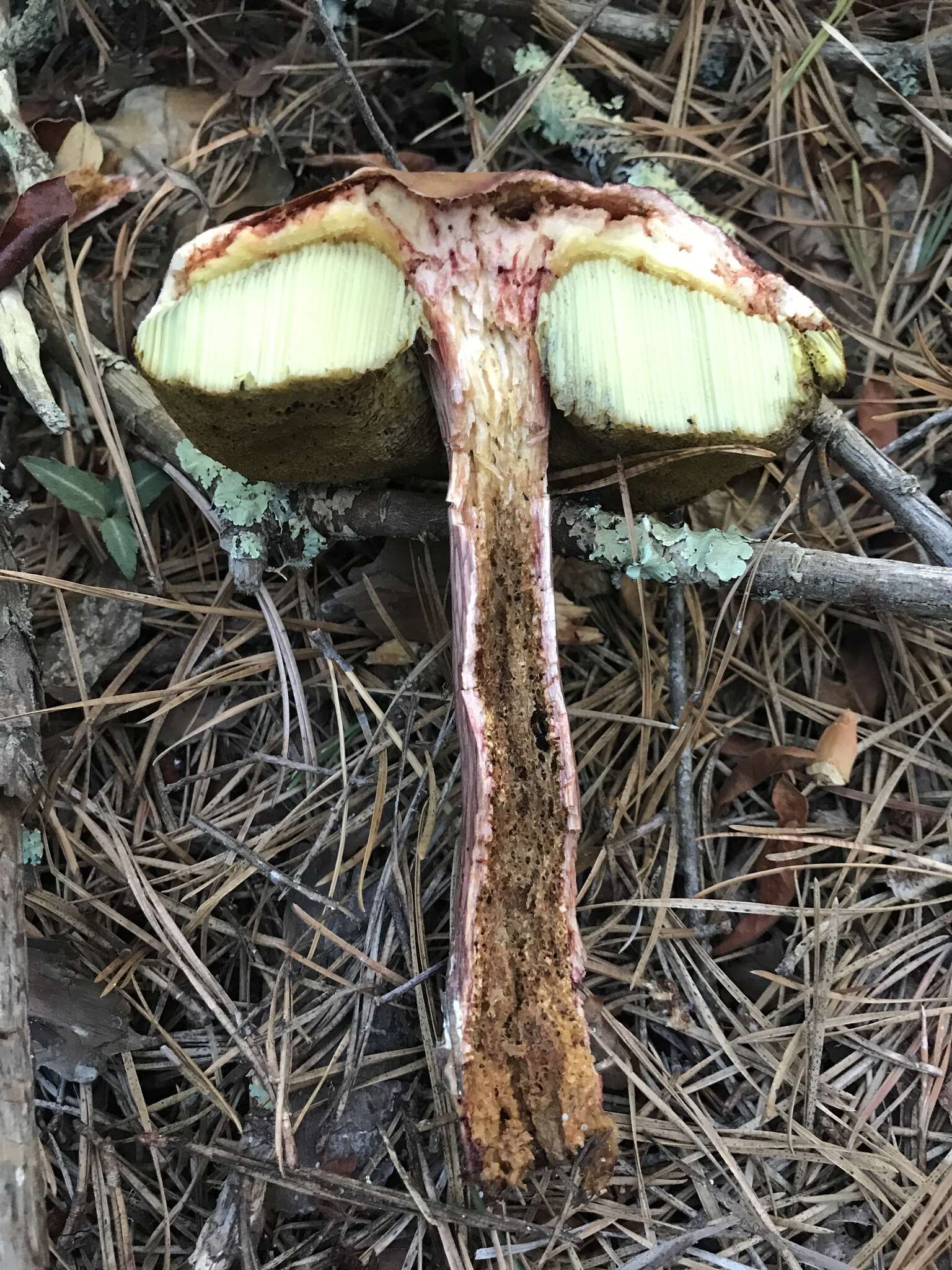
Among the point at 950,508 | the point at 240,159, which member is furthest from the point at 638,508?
the point at 240,159

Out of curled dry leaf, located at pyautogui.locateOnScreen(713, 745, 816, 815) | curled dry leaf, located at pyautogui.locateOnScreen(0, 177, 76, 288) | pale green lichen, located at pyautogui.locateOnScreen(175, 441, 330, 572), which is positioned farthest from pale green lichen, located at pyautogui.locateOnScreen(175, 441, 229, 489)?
curled dry leaf, located at pyautogui.locateOnScreen(713, 745, 816, 815)

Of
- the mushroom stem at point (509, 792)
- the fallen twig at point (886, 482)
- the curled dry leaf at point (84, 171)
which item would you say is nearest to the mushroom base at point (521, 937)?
the mushroom stem at point (509, 792)

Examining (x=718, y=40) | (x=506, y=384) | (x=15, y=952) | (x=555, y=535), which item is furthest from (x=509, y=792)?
(x=718, y=40)

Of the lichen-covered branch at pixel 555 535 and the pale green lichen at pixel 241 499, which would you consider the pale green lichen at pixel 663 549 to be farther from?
the pale green lichen at pixel 241 499

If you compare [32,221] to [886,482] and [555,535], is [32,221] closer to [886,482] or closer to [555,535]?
[555,535]

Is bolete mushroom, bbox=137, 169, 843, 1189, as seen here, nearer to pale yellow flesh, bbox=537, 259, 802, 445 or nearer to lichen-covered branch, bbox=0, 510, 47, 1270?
pale yellow flesh, bbox=537, 259, 802, 445

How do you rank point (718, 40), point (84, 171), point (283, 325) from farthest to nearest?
point (718, 40), point (84, 171), point (283, 325)

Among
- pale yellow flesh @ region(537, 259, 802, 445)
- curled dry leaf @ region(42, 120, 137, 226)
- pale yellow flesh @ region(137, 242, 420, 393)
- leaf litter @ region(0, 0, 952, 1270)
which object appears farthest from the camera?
curled dry leaf @ region(42, 120, 137, 226)
